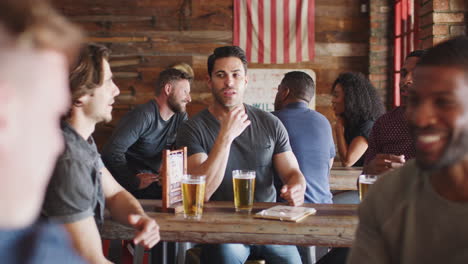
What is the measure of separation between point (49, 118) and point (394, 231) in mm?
714

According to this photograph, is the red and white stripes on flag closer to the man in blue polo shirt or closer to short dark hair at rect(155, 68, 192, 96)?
short dark hair at rect(155, 68, 192, 96)

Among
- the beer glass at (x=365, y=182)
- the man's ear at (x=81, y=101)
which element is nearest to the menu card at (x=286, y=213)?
the beer glass at (x=365, y=182)

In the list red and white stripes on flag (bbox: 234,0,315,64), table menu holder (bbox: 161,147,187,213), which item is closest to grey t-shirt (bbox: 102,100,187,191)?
table menu holder (bbox: 161,147,187,213)

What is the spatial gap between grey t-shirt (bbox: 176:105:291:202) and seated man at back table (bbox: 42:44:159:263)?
0.51 m

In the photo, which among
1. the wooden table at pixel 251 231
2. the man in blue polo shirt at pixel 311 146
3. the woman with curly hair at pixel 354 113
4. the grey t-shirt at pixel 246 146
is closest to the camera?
the wooden table at pixel 251 231

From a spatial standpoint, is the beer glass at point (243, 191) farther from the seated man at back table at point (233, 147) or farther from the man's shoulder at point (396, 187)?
the man's shoulder at point (396, 187)

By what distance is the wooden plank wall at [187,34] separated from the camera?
16.4ft

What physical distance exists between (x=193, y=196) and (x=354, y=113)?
201 centimetres

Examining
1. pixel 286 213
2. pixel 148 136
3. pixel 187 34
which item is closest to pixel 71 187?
pixel 286 213

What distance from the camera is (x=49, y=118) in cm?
50

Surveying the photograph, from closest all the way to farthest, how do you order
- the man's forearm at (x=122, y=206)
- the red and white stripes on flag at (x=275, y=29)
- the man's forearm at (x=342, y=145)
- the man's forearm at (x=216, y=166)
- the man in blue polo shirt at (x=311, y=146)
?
the man's forearm at (x=122, y=206) → the man's forearm at (x=216, y=166) → the man in blue polo shirt at (x=311, y=146) → the man's forearm at (x=342, y=145) → the red and white stripes on flag at (x=275, y=29)

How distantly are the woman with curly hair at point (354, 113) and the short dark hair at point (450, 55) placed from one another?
2186mm

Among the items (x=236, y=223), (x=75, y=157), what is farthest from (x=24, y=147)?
(x=236, y=223)

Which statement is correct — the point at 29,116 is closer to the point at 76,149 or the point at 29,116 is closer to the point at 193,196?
the point at 76,149
